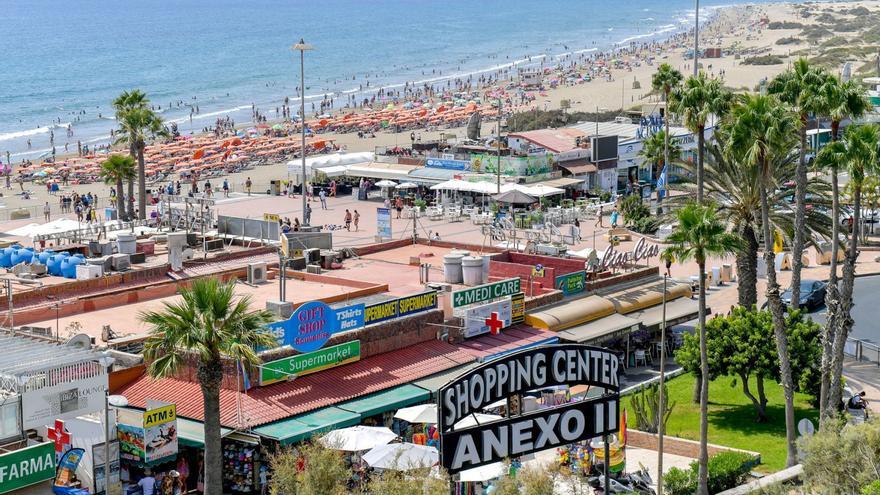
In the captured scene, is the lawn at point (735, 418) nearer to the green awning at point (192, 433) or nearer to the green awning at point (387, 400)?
the green awning at point (387, 400)

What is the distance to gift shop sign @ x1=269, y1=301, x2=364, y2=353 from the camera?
30219 millimetres

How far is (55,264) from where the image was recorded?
38.1 meters

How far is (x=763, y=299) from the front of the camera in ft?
158

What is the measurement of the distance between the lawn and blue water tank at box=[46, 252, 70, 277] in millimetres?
17145

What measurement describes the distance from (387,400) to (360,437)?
3014mm

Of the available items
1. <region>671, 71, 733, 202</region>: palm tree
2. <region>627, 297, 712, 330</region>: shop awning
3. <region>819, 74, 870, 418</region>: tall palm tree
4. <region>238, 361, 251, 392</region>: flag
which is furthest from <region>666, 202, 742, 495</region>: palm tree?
<region>627, 297, 712, 330</region>: shop awning

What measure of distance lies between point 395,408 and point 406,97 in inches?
4549

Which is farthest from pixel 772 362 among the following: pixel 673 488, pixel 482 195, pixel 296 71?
pixel 296 71

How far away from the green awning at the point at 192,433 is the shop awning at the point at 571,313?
487 inches

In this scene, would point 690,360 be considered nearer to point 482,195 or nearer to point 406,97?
point 482,195

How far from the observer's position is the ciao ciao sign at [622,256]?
43031 mm

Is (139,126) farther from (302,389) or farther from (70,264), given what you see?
(302,389)

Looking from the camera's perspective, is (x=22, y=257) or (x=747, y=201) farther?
(x=747, y=201)

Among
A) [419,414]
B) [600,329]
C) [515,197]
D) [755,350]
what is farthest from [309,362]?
[515,197]
